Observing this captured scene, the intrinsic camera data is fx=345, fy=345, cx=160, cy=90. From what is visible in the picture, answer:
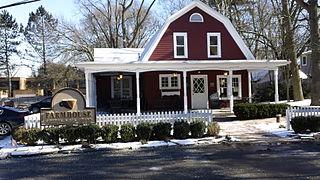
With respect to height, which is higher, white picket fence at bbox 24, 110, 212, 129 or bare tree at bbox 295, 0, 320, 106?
bare tree at bbox 295, 0, 320, 106

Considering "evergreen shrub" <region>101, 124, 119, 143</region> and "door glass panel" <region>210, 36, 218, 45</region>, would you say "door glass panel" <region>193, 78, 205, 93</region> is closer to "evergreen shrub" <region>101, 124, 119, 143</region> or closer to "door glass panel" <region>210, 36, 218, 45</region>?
"door glass panel" <region>210, 36, 218, 45</region>

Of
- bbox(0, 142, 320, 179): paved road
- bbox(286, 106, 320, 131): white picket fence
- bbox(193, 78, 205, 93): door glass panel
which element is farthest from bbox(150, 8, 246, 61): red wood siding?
bbox(0, 142, 320, 179): paved road

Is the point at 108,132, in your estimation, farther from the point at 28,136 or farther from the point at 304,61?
the point at 304,61

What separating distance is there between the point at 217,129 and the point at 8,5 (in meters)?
8.52

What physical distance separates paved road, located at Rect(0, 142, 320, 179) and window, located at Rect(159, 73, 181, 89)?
12727 millimetres

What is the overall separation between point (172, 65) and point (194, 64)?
128 cm

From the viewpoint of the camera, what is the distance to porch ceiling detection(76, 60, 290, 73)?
19250 millimetres

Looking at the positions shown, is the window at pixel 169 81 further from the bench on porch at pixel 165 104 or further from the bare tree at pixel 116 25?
the bare tree at pixel 116 25

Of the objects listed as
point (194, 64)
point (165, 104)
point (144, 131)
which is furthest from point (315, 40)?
point (144, 131)

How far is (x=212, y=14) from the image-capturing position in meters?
22.3

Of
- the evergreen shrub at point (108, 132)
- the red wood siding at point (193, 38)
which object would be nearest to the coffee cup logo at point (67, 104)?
the evergreen shrub at point (108, 132)

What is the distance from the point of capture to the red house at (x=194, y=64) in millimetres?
20531

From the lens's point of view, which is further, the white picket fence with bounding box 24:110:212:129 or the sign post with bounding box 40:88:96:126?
the white picket fence with bounding box 24:110:212:129

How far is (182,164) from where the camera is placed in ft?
27.2
